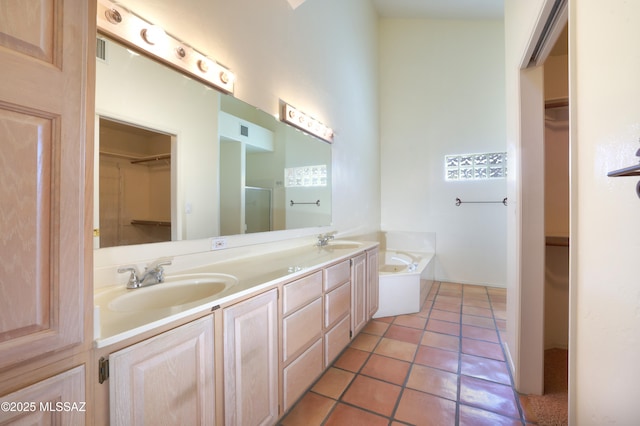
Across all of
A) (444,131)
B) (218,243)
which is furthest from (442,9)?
(218,243)

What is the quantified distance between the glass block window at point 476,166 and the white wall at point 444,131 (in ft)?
0.27

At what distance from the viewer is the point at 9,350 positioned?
0.54 meters

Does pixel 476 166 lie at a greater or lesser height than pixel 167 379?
greater

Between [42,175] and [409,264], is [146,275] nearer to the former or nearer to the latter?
[42,175]

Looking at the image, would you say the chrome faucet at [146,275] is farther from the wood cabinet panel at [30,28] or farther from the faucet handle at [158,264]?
the wood cabinet panel at [30,28]

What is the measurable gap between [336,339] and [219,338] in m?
1.19

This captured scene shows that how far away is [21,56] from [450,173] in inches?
179

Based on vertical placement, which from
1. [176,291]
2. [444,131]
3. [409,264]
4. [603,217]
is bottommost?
[409,264]

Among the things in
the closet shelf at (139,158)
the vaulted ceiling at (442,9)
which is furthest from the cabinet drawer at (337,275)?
the vaulted ceiling at (442,9)

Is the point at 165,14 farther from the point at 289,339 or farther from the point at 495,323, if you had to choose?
the point at 495,323

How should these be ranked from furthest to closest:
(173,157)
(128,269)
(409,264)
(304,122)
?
(409,264), (304,122), (173,157), (128,269)

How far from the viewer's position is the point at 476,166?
13.3 ft

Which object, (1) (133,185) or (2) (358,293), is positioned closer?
(1) (133,185)

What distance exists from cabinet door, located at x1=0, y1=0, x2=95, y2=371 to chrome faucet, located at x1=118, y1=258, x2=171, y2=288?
0.54m
